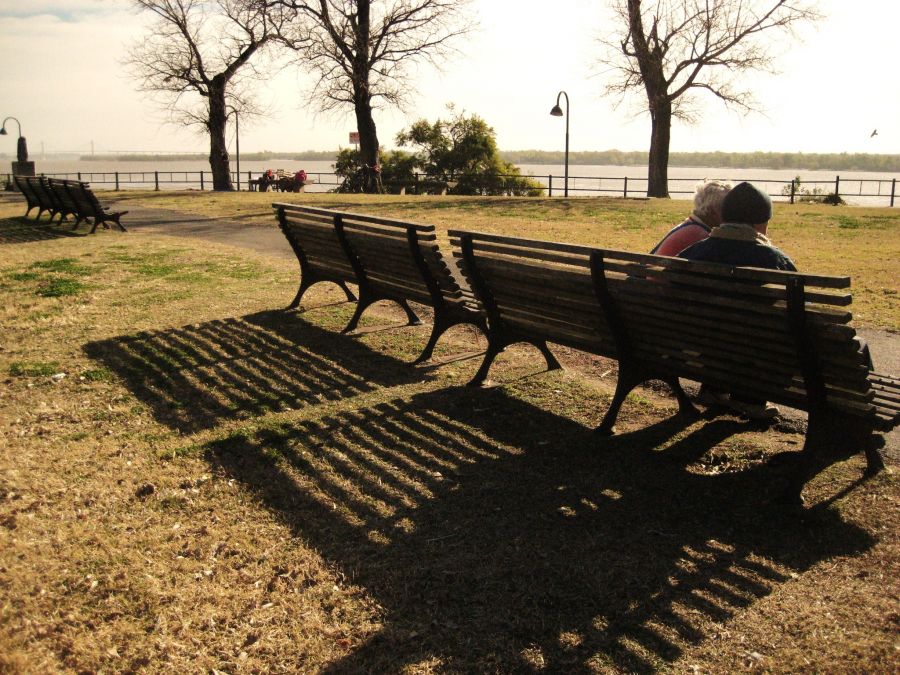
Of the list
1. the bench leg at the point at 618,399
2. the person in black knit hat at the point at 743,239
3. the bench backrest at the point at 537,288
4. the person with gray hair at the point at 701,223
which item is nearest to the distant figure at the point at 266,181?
the bench backrest at the point at 537,288

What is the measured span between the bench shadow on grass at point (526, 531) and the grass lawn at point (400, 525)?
0.01 metres

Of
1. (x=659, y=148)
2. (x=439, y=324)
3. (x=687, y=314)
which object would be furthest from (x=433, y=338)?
(x=659, y=148)

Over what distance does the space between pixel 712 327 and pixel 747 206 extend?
0.73m

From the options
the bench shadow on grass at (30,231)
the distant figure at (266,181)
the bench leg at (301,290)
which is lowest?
the bench leg at (301,290)

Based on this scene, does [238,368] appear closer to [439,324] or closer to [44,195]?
[439,324]

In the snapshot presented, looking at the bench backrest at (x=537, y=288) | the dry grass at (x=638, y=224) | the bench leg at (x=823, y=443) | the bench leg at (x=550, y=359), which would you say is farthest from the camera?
the dry grass at (x=638, y=224)

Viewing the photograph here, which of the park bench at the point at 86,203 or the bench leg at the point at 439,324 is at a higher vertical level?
the park bench at the point at 86,203

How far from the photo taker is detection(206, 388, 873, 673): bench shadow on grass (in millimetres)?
2889

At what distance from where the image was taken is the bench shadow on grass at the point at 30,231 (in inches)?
577

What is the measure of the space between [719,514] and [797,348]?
0.79 metres

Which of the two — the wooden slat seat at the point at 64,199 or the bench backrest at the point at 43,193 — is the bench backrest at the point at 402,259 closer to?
the wooden slat seat at the point at 64,199

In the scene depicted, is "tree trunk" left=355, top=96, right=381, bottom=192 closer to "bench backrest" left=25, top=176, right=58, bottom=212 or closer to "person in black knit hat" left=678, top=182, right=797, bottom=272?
"bench backrest" left=25, top=176, right=58, bottom=212

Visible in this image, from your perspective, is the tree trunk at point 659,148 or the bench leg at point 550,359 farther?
the tree trunk at point 659,148

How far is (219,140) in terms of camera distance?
39.0 metres
